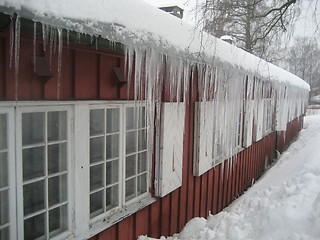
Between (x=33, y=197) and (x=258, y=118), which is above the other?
(x=258, y=118)

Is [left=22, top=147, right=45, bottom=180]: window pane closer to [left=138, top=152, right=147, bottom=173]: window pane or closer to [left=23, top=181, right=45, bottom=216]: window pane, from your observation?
[left=23, top=181, right=45, bottom=216]: window pane

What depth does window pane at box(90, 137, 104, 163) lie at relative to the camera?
267 cm

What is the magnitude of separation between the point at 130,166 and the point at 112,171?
302 millimetres

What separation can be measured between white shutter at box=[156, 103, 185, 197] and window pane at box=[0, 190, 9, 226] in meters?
1.86

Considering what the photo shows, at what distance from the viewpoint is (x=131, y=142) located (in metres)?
3.18

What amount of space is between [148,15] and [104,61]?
62 centimetres

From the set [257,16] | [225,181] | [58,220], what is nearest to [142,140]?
[58,220]

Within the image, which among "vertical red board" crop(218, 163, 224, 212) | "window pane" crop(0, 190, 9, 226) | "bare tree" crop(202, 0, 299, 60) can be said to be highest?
"bare tree" crop(202, 0, 299, 60)

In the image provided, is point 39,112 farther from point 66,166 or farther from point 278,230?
point 278,230

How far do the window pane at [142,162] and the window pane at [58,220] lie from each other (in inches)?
43.7

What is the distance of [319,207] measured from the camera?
124 inches

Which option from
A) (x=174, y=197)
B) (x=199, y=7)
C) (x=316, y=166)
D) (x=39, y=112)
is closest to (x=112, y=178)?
(x=39, y=112)

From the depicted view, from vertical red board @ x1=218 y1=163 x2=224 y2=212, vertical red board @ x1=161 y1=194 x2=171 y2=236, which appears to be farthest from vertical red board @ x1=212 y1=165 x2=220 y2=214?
vertical red board @ x1=161 y1=194 x2=171 y2=236

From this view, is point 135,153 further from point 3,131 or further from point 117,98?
point 3,131
